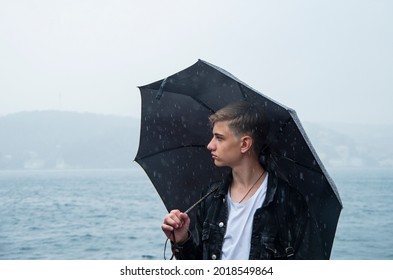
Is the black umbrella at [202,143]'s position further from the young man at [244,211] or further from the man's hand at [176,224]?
the man's hand at [176,224]

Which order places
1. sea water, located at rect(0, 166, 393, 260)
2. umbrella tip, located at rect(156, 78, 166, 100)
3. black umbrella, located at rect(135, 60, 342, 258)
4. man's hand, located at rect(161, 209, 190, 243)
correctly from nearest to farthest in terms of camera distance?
1. man's hand, located at rect(161, 209, 190, 243)
2. black umbrella, located at rect(135, 60, 342, 258)
3. umbrella tip, located at rect(156, 78, 166, 100)
4. sea water, located at rect(0, 166, 393, 260)

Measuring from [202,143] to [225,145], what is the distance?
0.27 meters

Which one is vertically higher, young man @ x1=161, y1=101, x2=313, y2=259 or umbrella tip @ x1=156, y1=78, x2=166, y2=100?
umbrella tip @ x1=156, y1=78, x2=166, y2=100

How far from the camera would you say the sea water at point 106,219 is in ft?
24.1

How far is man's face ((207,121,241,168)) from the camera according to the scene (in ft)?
5.05

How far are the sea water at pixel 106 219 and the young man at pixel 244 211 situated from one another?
9.86 ft

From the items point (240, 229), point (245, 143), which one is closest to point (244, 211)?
point (240, 229)

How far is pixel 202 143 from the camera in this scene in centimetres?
181

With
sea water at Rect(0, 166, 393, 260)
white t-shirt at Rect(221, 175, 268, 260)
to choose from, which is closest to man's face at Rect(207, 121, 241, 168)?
white t-shirt at Rect(221, 175, 268, 260)

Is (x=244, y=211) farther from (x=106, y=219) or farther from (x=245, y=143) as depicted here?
(x=106, y=219)

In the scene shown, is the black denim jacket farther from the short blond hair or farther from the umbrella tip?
the umbrella tip

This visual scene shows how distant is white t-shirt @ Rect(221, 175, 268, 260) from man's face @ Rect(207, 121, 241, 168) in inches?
4.5
